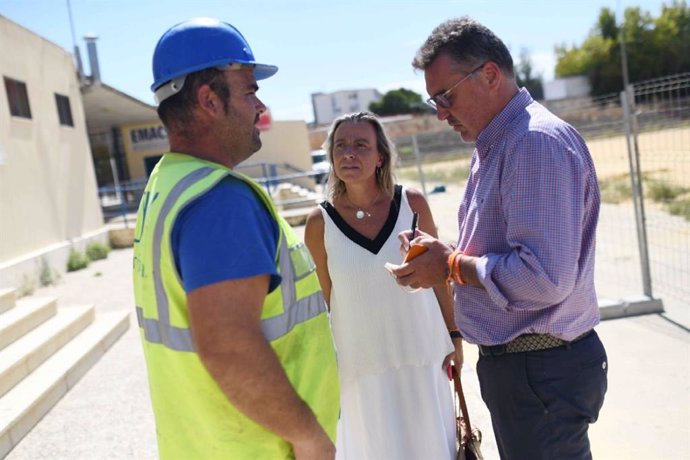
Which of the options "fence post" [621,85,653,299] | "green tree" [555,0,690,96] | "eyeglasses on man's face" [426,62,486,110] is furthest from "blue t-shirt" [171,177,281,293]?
"green tree" [555,0,690,96]

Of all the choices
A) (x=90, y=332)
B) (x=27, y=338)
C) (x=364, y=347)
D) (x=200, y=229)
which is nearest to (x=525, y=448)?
(x=364, y=347)

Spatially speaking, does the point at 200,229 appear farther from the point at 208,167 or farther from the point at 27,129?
the point at 27,129

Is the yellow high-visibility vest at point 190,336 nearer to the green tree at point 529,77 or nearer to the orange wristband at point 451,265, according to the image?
the orange wristband at point 451,265

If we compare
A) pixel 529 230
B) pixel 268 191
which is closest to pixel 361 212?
pixel 529 230

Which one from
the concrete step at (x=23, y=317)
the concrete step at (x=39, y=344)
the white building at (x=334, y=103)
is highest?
the white building at (x=334, y=103)

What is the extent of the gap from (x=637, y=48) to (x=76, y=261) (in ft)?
198

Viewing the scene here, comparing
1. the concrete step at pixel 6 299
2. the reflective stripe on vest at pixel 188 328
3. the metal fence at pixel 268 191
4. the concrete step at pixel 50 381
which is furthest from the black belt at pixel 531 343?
the metal fence at pixel 268 191

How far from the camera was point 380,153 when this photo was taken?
3029 millimetres

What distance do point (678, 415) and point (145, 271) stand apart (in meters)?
3.39

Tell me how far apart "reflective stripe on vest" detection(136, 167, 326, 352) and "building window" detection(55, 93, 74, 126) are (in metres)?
13.6

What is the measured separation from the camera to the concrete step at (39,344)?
4929 millimetres

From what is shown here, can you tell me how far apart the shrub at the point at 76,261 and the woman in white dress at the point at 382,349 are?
10.7m

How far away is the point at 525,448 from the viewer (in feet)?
6.60

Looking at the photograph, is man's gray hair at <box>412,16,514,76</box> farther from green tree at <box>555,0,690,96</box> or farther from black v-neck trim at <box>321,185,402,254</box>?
green tree at <box>555,0,690,96</box>
